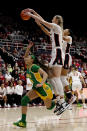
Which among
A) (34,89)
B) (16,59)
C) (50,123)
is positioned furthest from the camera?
(16,59)

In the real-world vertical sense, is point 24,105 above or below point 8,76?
below

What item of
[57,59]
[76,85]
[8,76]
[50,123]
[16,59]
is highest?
[16,59]

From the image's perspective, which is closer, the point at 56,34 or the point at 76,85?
the point at 56,34

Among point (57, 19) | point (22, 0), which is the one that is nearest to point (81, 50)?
point (22, 0)

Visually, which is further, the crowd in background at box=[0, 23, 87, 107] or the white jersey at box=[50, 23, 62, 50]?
the crowd in background at box=[0, 23, 87, 107]

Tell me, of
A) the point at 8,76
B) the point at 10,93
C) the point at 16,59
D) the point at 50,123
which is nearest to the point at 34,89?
the point at 50,123

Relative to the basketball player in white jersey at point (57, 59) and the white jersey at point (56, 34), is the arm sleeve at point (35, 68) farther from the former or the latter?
the white jersey at point (56, 34)

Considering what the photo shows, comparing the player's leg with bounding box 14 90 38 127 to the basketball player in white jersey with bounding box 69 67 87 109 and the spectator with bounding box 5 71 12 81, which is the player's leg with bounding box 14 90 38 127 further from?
the spectator with bounding box 5 71 12 81

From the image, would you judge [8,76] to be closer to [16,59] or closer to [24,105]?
[16,59]

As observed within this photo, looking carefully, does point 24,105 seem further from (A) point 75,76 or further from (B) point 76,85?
(A) point 75,76

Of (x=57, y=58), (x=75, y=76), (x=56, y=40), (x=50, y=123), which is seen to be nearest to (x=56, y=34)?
(x=56, y=40)

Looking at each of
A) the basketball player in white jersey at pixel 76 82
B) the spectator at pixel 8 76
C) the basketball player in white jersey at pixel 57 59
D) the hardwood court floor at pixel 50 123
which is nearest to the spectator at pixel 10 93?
the spectator at pixel 8 76

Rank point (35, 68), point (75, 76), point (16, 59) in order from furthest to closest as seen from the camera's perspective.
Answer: point (16, 59)
point (75, 76)
point (35, 68)

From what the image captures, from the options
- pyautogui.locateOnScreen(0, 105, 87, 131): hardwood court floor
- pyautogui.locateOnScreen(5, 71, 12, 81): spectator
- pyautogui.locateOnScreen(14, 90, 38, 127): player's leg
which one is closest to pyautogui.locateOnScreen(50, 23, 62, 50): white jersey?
pyautogui.locateOnScreen(14, 90, 38, 127): player's leg
